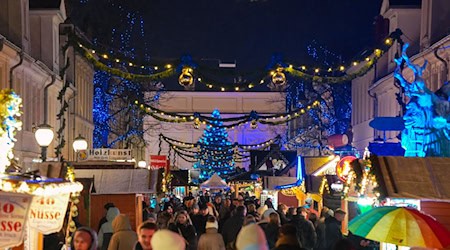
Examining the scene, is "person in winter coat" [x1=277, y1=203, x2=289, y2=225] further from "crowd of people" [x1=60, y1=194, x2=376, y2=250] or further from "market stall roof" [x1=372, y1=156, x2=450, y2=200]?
"market stall roof" [x1=372, y1=156, x2=450, y2=200]

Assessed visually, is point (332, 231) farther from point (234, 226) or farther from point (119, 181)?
point (119, 181)

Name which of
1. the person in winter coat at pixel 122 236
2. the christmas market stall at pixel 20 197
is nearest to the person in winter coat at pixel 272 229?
the person in winter coat at pixel 122 236

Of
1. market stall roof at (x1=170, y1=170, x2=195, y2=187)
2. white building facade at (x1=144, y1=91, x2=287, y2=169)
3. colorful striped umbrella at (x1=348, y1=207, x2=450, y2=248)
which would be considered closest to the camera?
colorful striped umbrella at (x1=348, y1=207, x2=450, y2=248)

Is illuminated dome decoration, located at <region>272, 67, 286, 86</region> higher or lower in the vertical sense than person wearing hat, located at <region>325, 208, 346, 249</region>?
higher

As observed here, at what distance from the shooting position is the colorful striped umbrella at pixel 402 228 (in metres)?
9.29

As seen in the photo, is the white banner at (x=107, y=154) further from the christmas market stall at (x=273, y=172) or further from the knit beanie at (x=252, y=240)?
the knit beanie at (x=252, y=240)

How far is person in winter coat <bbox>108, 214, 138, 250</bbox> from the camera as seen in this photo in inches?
466

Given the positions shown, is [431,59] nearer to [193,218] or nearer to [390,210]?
[193,218]

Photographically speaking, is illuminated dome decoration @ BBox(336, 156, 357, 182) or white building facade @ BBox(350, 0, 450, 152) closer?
illuminated dome decoration @ BBox(336, 156, 357, 182)

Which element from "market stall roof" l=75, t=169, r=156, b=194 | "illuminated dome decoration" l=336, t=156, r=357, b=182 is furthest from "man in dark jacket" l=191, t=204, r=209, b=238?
"illuminated dome decoration" l=336, t=156, r=357, b=182

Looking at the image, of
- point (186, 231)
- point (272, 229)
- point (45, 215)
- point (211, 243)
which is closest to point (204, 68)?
point (186, 231)

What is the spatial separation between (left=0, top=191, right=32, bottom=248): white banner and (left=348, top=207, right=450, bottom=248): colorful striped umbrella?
12.8ft

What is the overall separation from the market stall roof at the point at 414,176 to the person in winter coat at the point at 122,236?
4057 millimetres

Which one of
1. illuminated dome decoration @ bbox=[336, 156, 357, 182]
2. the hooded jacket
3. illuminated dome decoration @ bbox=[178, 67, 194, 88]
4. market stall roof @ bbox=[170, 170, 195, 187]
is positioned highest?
illuminated dome decoration @ bbox=[178, 67, 194, 88]
